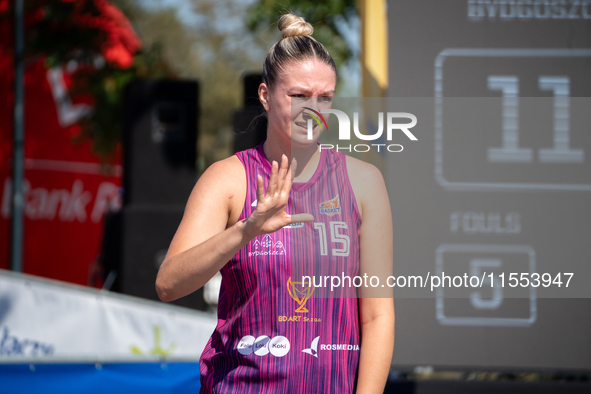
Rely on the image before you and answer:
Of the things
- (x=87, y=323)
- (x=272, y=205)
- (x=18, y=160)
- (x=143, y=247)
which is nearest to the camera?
(x=272, y=205)

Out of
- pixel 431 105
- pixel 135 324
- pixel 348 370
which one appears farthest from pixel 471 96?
pixel 135 324

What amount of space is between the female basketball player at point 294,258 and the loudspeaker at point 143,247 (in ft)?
19.2

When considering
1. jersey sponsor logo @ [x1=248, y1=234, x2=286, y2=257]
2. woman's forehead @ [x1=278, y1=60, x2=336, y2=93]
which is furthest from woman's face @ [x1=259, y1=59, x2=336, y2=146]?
jersey sponsor logo @ [x1=248, y1=234, x2=286, y2=257]

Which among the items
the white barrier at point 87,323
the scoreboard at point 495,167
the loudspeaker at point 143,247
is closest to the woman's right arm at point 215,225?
the scoreboard at point 495,167

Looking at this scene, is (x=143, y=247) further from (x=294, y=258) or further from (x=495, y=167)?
(x=294, y=258)

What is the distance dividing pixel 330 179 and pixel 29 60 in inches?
331

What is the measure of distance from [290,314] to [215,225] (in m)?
0.26

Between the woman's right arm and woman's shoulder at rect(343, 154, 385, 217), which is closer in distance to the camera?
the woman's right arm

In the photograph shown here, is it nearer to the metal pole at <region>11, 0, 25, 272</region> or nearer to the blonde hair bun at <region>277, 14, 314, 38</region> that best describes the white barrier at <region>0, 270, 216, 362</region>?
the blonde hair bun at <region>277, 14, 314, 38</region>

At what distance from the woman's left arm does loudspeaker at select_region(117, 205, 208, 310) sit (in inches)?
231

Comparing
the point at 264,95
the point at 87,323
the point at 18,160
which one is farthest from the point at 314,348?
the point at 18,160

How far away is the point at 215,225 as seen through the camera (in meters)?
1.37

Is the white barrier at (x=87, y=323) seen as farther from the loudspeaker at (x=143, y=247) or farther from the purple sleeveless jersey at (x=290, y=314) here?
the loudspeaker at (x=143, y=247)

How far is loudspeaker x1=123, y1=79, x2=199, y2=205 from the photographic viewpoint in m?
7.39
